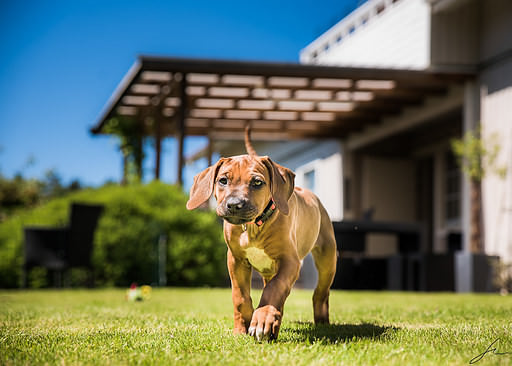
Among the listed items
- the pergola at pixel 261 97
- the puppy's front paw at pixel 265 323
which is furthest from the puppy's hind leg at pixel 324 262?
the pergola at pixel 261 97

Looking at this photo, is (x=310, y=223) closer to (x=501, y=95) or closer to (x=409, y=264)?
(x=409, y=264)

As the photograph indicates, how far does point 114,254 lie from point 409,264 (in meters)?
5.35

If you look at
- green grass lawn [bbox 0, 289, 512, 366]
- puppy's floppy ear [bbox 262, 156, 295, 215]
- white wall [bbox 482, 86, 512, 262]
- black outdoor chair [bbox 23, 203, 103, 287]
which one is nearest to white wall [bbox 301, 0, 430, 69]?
white wall [bbox 482, 86, 512, 262]

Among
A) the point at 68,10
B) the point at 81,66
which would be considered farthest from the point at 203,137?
the point at 68,10

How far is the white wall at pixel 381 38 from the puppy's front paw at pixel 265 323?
35.5 ft

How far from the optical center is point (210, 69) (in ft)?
39.0

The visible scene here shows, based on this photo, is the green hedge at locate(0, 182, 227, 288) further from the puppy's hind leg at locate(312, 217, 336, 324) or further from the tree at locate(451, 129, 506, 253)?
the puppy's hind leg at locate(312, 217, 336, 324)

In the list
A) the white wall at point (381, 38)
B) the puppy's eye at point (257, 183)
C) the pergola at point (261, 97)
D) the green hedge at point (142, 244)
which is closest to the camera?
the puppy's eye at point (257, 183)

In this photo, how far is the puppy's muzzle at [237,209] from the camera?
267 centimetres

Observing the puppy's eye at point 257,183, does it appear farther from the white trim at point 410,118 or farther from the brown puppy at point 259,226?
the white trim at point 410,118

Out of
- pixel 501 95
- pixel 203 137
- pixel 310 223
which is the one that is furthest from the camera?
pixel 203 137

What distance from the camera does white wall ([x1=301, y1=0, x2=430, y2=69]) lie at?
42.3 feet

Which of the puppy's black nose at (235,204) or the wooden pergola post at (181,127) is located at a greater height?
the wooden pergola post at (181,127)

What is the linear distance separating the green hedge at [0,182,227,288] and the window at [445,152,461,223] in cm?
750
